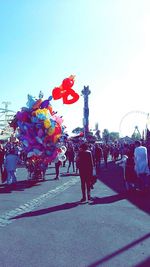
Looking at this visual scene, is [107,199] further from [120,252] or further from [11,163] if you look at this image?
[11,163]

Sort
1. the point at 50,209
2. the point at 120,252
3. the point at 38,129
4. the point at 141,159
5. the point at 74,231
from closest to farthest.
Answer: the point at 120,252
the point at 74,231
the point at 50,209
the point at 141,159
the point at 38,129

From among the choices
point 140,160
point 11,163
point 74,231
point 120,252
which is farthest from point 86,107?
point 120,252

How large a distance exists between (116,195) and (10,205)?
381 centimetres

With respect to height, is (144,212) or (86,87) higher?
(86,87)

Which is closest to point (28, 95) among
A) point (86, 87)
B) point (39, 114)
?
point (39, 114)

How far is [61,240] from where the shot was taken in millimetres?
6961

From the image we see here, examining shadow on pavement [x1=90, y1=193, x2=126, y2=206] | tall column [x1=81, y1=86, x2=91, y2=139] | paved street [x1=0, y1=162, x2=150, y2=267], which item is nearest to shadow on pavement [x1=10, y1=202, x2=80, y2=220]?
paved street [x1=0, y1=162, x2=150, y2=267]

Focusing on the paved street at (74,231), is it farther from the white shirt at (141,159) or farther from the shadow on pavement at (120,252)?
the white shirt at (141,159)

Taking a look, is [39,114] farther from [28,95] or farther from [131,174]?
[131,174]

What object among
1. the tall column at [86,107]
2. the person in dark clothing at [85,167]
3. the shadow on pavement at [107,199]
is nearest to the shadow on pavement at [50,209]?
the shadow on pavement at [107,199]

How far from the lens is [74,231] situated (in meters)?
7.62

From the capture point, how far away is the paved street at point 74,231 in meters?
5.85

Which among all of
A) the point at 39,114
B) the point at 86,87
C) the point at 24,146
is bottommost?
the point at 24,146

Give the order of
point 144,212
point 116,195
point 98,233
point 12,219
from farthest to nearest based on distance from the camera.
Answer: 1. point 116,195
2. point 144,212
3. point 12,219
4. point 98,233
